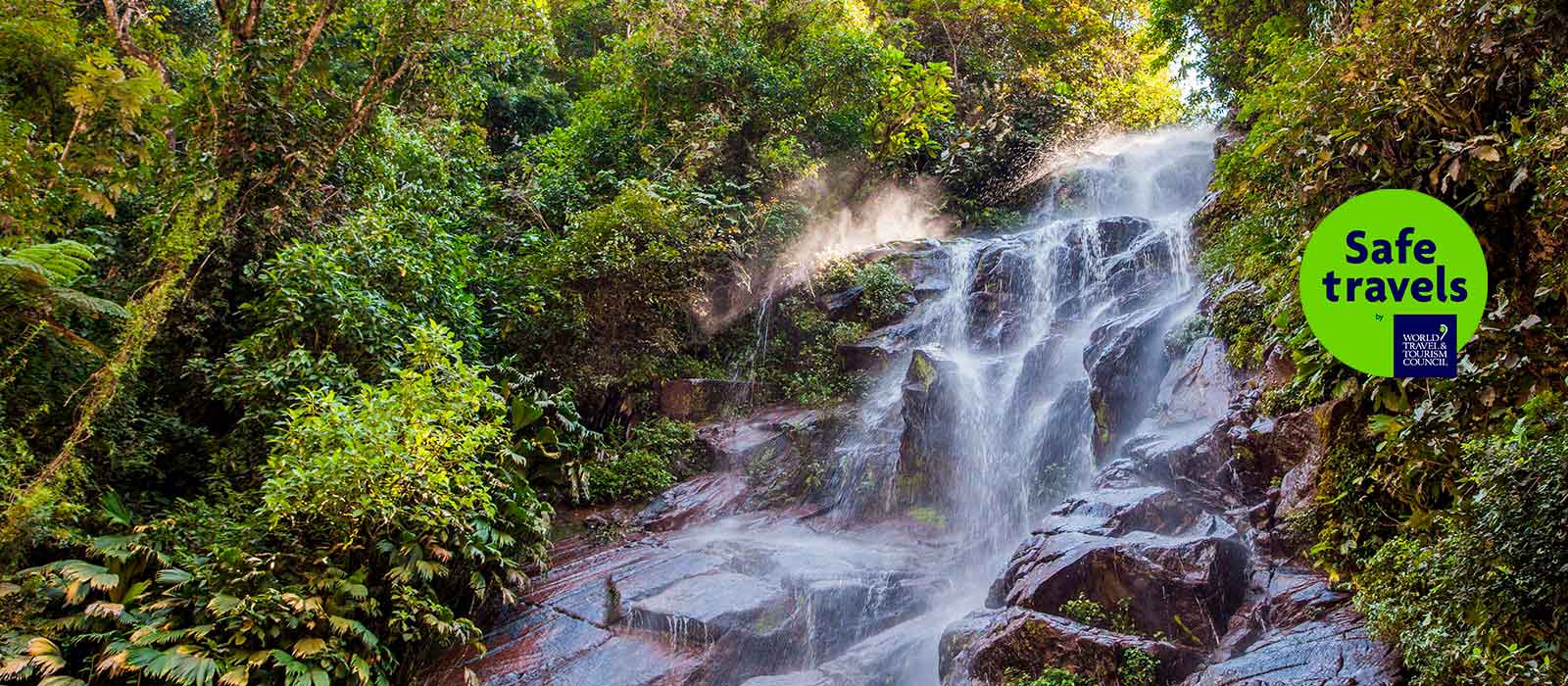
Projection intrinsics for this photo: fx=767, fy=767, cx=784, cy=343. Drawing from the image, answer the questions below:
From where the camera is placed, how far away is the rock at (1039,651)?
588cm

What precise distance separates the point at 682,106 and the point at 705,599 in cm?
1104

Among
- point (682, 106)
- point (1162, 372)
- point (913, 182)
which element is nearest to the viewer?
point (1162, 372)

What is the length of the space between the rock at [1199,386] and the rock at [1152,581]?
202cm

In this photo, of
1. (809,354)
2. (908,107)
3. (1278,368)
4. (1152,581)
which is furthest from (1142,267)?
(1152,581)

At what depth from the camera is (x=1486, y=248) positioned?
501 cm

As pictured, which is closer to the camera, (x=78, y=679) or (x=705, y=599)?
(x=78, y=679)

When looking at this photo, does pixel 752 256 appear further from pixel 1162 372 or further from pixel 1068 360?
pixel 1162 372

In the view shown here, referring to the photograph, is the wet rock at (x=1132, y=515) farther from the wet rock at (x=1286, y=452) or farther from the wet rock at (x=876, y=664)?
the wet rock at (x=876, y=664)

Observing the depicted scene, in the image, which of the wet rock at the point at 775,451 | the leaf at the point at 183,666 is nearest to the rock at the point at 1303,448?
the wet rock at the point at 775,451

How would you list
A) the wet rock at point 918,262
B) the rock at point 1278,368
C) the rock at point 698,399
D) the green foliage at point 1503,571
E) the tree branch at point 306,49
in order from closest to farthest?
the green foliage at point 1503,571, the rock at point 1278,368, the tree branch at point 306,49, the rock at point 698,399, the wet rock at point 918,262

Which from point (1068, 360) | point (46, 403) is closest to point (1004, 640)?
point (1068, 360)

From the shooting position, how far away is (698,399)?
42.5 feet

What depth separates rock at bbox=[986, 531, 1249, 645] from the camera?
620 cm

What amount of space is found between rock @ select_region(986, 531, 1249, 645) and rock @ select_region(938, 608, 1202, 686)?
0.25 m
